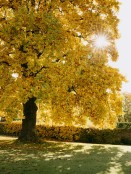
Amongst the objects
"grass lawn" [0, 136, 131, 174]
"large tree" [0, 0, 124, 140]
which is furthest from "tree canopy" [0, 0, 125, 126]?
"grass lawn" [0, 136, 131, 174]

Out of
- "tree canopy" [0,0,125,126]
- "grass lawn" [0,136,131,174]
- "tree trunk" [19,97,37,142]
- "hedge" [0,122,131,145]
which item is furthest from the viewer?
"hedge" [0,122,131,145]

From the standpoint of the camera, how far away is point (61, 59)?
21500 millimetres

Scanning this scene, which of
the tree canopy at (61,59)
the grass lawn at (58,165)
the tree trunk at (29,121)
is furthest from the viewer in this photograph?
the tree trunk at (29,121)

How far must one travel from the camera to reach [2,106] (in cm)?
1967

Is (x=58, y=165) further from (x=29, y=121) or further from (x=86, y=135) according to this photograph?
(x=86, y=135)

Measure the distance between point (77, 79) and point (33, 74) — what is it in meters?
3.06

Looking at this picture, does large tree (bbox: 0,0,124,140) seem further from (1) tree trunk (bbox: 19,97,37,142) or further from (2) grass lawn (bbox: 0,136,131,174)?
(2) grass lawn (bbox: 0,136,131,174)

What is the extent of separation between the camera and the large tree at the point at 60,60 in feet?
65.7

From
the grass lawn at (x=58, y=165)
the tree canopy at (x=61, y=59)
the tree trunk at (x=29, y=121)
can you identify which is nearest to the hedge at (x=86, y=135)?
the tree canopy at (x=61, y=59)

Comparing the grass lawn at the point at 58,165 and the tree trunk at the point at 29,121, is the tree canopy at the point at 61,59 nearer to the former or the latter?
the tree trunk at the point at 29,121

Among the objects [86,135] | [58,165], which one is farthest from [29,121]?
[58,165]

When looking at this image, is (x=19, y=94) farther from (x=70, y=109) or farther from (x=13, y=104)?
(x=70, y=109)

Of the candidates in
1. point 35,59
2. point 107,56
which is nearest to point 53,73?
point 35,59

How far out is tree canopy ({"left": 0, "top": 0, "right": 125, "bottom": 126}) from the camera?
2000cm
